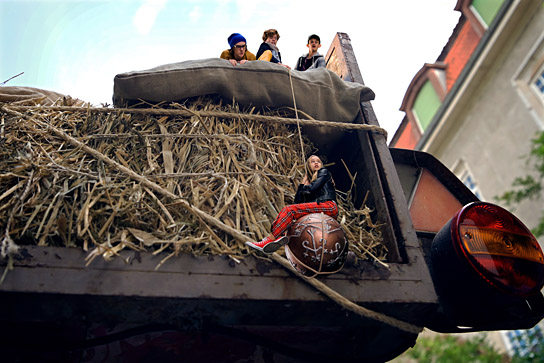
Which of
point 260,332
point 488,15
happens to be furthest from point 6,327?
point 488,15

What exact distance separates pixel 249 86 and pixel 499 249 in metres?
2.18

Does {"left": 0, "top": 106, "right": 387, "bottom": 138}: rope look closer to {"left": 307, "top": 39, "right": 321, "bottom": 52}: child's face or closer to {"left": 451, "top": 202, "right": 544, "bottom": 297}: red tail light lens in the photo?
{"left": 451, "top": 202, "right": 544, "bottom": 297}: red tail light lens

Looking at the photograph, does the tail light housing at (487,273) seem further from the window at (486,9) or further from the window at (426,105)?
the window at (426,105)

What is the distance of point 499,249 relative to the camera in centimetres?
210

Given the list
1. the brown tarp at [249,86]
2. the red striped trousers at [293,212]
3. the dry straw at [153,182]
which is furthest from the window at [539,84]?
the red striped trousers at [293,212]

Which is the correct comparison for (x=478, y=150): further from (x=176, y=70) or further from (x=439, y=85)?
(x=176, y=70)

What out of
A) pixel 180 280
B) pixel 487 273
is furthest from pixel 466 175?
pixel 180 280

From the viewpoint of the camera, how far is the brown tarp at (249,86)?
2988mm

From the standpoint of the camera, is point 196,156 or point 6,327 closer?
point 6,327

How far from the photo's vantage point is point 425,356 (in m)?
10.6

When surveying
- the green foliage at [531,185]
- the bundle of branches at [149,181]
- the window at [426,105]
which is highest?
the bundle of branches at [149,181]

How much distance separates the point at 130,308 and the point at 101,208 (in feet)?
2.01

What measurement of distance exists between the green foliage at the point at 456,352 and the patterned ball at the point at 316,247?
9.43 meters

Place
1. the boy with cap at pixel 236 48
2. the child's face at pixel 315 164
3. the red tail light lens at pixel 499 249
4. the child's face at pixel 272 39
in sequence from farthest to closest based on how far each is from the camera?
the child's face at pixel 272 39
the boy with cap at pixel 236 48
the child's face at pixel 315 164
the red tail light lens at pixel 499 249
